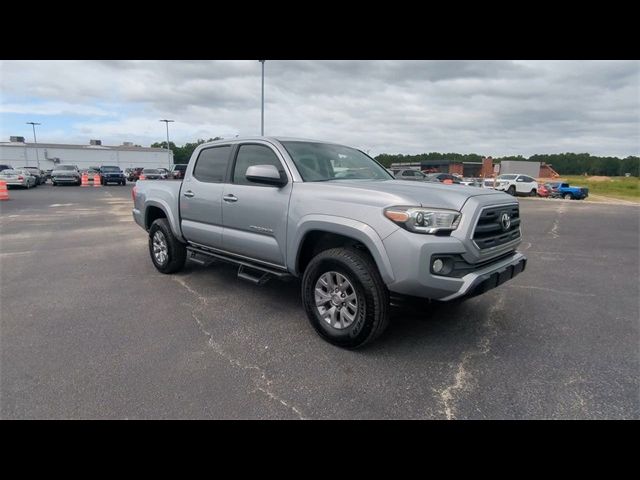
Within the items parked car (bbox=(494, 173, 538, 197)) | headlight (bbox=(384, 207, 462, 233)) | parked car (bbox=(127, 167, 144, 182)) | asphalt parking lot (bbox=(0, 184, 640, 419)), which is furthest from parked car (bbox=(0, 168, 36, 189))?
parked car (bbox=(494, 173, 538, 197))

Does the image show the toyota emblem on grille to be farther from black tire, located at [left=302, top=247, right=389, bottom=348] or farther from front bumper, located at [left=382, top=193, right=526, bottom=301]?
black tire, located at [left=302, top=247, right=389, bottom=348]

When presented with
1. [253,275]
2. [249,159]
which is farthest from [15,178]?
[253,275]

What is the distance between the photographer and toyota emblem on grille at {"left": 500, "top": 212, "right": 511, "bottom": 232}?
3.45m

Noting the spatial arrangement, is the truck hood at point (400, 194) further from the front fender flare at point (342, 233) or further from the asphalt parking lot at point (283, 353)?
the asphalt parking lot at point (283, 353)

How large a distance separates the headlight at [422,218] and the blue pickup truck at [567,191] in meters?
31.0

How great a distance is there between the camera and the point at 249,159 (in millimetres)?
4430

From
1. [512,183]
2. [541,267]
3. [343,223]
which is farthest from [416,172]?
[343,223]

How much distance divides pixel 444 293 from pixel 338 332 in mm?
1000

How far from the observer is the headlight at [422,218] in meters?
2.95

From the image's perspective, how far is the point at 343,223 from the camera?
3.25m

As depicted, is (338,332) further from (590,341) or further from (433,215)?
(590,341)

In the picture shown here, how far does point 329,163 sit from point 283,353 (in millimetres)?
2170

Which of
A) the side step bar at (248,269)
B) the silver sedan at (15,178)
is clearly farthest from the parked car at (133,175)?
the side step bar at (248,269)
